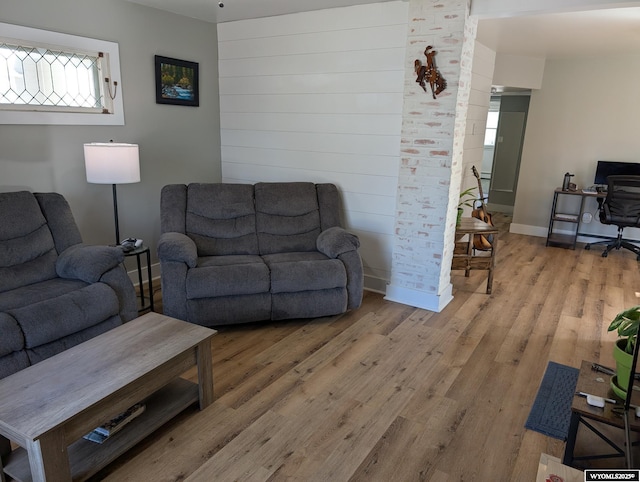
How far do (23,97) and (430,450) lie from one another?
340cm

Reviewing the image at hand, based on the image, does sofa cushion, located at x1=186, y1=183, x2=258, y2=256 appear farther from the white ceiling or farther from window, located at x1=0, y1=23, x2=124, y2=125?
the white ceiling

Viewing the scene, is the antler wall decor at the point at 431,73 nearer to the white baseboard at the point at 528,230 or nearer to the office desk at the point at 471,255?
the office desk at the point at 471,255

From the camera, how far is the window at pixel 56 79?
3.01 meters

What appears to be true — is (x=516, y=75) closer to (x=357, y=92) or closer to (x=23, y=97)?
(x=357, y=92)

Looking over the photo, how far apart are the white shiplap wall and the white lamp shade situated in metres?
1.53

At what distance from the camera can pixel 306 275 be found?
126 inches

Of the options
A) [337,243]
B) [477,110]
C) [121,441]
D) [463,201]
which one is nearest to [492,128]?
[477,110]

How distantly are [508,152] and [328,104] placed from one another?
4.83m

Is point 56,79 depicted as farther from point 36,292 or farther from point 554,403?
point 554,403

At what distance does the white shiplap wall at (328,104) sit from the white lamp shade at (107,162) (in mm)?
1529

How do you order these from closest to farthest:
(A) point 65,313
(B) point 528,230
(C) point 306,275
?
(A) point 65,313 < (C) point 306,275 < (B) point 528,230

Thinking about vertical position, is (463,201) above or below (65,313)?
above

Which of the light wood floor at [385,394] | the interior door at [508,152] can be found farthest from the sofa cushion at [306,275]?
the interior door at [508,152]

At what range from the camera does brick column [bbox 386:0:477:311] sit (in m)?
3.22
